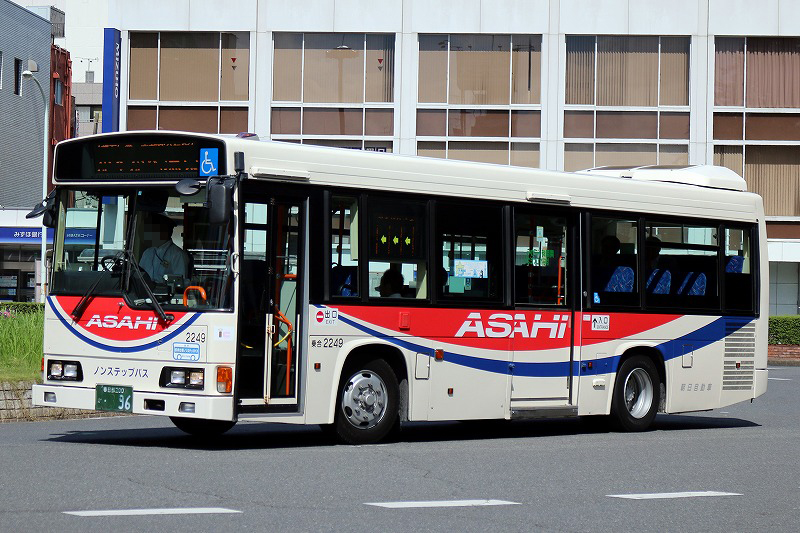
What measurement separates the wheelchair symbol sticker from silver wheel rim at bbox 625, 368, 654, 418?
6.42m

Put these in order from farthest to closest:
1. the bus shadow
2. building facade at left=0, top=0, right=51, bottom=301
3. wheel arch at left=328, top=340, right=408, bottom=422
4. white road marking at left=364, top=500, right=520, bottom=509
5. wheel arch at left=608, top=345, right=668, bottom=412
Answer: building facade at left=0, top=0, right=51, bottom=301
wheel arch at left=608, top=345, right=668, bottom=412
the bus shadow
wheel arch at left=328, top=340, right=408, bottom=422
white road marking at left=364, top=500, right=520, bottom=509

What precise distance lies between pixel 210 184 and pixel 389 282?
2.49m

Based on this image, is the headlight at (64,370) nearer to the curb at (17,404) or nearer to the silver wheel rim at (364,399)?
the silver wheel rim at (364,399)

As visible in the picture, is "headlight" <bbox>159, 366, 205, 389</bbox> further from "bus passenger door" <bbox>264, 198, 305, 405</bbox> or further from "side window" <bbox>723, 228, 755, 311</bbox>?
"side window" <bbox>723, 228, 755, 311</bbox>

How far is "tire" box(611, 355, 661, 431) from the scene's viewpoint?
648 inches

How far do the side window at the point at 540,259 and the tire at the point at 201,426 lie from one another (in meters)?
3.46

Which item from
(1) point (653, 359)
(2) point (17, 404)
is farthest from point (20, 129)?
(1) point (653, 359)

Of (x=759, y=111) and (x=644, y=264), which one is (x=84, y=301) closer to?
(x=644, y=264)

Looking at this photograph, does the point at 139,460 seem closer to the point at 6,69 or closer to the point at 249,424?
the point at 249,424

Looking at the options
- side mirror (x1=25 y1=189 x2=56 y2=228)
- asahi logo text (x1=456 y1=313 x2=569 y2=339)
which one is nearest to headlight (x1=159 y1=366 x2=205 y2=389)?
side mirror (x1=25 y1=189 x2=56 y2=228)

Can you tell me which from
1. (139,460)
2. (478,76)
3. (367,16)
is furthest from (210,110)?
(139,460)

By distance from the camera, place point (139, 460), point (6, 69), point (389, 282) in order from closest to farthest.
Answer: point (139, 460)
point (389, 282)
point (6, 69)

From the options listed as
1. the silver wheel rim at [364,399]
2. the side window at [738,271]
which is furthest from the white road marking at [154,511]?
the side window at [738,271]

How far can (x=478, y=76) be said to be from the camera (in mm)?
40125
